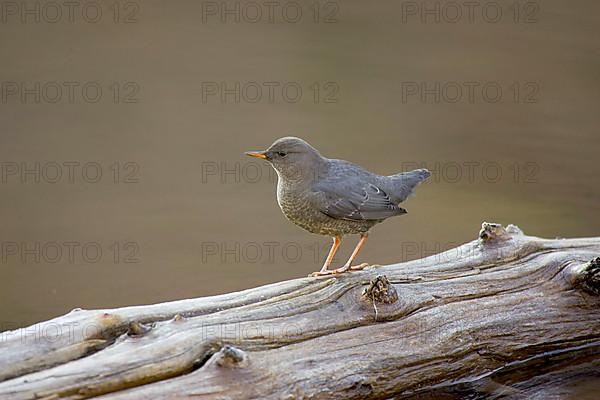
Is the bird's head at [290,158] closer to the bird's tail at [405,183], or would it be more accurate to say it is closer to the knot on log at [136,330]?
the bird's tail at [405,183]

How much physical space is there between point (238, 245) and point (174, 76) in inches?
104

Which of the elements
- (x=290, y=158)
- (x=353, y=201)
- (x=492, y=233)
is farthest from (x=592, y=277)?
(x=290, y=158)

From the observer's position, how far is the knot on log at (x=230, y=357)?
2.74 m

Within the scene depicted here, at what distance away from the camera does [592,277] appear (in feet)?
11.5

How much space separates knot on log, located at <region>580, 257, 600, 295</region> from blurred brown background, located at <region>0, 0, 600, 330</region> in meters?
2.03

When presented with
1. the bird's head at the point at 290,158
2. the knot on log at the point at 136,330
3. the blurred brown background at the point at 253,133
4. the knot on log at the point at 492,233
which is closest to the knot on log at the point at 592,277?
the knot on log at the point at 492,233

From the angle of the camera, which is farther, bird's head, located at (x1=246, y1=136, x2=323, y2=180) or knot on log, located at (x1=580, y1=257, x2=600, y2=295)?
bird's head, located at (x1=246, y1=136, x2=323, y2=180)

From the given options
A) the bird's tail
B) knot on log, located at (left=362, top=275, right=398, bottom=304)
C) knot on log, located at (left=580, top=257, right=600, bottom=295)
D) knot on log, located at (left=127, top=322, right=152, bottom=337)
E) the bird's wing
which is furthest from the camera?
the bird's tail

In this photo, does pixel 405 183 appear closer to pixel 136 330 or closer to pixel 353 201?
pixel 353 201

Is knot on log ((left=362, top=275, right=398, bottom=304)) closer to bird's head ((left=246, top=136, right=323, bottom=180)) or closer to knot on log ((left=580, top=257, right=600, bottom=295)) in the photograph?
bird's head ((left=246, top=136, right=323, bottom=180))

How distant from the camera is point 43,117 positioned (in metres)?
7.13

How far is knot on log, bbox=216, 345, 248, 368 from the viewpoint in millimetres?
2736

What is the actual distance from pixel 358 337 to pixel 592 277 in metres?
1.04

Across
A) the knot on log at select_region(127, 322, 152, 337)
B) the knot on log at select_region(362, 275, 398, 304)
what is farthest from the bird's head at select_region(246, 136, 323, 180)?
the knot on log at select_region(127, 322, 152, 337)
